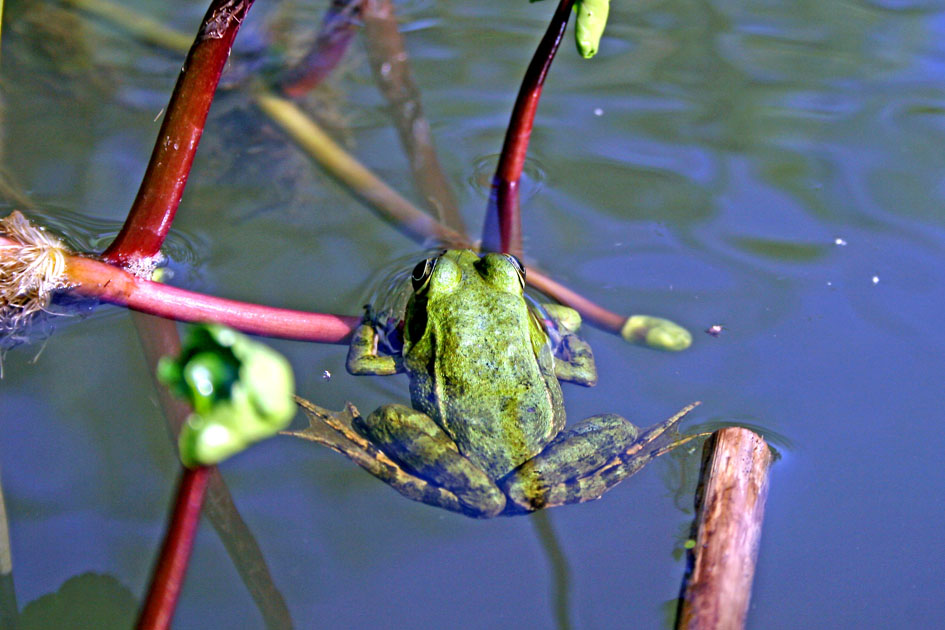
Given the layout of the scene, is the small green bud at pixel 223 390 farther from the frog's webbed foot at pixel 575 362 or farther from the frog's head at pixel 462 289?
the frog's webbed foot at pixel 575 362

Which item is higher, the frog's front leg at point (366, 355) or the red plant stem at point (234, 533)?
the frog's front leg at point (366, 355)

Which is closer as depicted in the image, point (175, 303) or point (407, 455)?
point (175, 303)

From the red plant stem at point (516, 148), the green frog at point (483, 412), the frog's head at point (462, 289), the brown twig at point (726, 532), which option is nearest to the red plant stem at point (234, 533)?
the green frog at point (483, 412)

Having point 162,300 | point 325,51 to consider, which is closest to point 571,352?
point 162,300

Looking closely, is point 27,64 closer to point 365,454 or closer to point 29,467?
point 29,467

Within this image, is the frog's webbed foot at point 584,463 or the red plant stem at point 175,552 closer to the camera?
the red plant stem at point 175,552

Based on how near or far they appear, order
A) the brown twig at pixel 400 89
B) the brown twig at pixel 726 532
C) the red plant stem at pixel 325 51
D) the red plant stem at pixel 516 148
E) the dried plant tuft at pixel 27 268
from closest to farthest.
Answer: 1. the brown twig at pixel 726 532
2. the dried plant tuft at pixel 27 268
3. the red plant stem at pixel 516 148
4. the brown twig at pixel 400 89
5. the red plant stem at pixel 325 51

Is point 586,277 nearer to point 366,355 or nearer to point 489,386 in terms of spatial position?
point 489,386

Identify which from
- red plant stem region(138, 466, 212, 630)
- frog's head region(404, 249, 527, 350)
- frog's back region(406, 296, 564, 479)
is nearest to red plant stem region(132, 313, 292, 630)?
frog's back region(406, 296, 564, 479)
